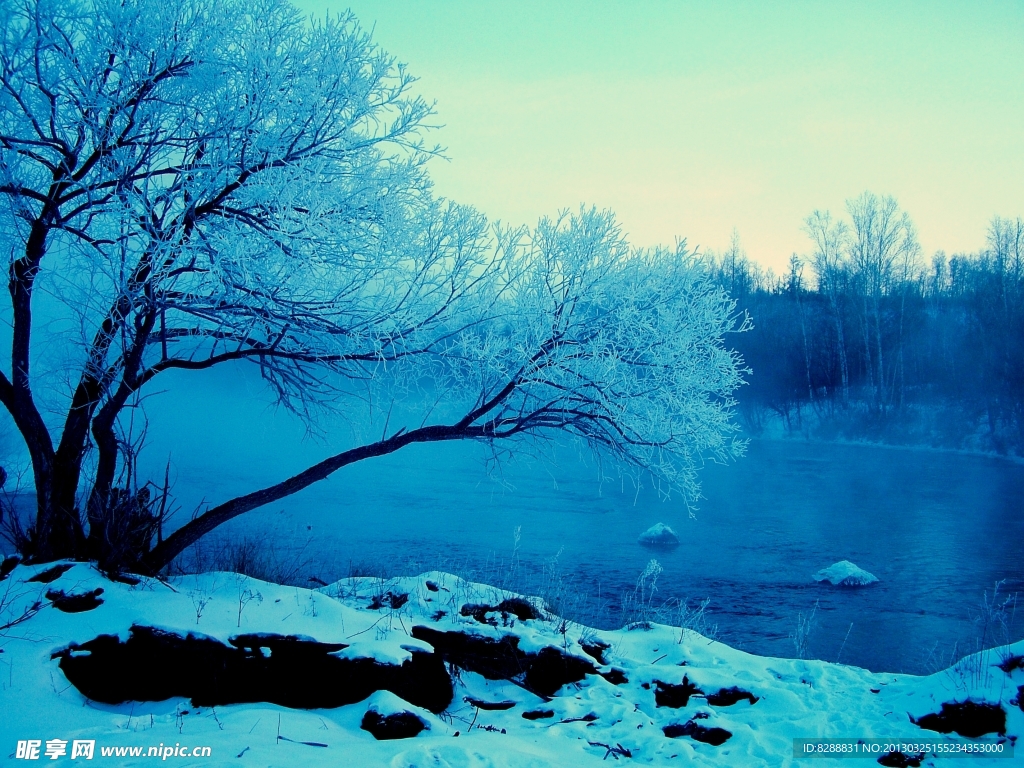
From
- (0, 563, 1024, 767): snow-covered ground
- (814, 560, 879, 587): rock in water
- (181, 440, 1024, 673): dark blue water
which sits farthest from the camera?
(814, 560, 879, 587): rock in water

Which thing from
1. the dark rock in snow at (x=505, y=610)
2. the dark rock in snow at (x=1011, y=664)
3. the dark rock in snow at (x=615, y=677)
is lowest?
the dark rock in snow at (x=615, y=677)

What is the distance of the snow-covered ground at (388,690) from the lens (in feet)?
11.7

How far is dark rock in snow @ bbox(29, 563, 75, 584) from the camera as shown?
5.01 metres

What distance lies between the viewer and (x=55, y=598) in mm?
4684

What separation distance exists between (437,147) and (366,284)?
60.8 inches

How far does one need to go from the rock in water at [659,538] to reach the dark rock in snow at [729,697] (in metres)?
11.4

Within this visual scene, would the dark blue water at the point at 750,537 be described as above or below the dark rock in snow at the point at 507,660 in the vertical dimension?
below

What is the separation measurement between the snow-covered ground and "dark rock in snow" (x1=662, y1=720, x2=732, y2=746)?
0.01m

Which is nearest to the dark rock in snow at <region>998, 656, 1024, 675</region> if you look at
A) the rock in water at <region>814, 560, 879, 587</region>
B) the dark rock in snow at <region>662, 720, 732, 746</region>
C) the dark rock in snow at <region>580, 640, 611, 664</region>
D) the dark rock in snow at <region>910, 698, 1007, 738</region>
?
the dark rock in snow at <region>910, 698, 1007, 738</region>

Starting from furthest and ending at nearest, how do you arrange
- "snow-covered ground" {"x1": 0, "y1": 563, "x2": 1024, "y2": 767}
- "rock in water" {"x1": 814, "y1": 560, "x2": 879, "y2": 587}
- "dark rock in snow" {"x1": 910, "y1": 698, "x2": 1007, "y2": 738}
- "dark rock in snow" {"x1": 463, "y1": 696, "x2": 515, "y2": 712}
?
"rock in water" {"x1": 814, "y1": 560, "x2": 879, "y2": 587} < "dark rock in snow" {"x1": 463, "y1": 696, "x2": 515, "y2": 712} < "dark rock in snow" {"x1": 910, "y1": 698, "x2": 1007, "y2": 738} < "snow-covered ground" {"x1": 0, "y1": 563, "x2": 1024, "y2": 767}

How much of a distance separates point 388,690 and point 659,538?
41.8ft

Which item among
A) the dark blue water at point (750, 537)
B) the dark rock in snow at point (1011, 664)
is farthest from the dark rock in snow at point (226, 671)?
the dark rock in snow at point (1011, 664)

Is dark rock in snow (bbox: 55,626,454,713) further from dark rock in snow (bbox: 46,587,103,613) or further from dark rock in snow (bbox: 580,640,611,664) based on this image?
dark rock in snow (bbox: 580,640,611,664)

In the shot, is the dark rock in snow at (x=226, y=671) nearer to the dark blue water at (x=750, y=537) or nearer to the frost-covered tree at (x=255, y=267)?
the frost-covered tree at (x=255, y=267)
